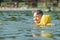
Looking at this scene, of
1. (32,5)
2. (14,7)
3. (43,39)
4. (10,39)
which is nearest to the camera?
(43,39)

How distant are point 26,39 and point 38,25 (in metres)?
3.30

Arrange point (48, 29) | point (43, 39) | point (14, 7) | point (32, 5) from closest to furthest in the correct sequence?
point (43, 39), point (48, 29), point (14, 7), point (32, 5)

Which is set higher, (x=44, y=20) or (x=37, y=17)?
(x=37, y=17)

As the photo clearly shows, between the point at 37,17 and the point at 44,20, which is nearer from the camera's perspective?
the point at 37,17

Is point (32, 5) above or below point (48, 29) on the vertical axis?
below

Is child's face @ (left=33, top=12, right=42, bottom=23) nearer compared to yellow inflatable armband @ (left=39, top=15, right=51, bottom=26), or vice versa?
child's face @ (left=33, top=12, right=42, bottom=23)

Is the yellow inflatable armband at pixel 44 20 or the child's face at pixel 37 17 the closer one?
the child's face at pixel 37 17

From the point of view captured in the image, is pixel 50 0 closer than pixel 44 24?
No

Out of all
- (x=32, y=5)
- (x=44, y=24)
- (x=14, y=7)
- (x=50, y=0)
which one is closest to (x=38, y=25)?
(x=44, y=24)

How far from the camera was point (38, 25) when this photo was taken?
1384 cm

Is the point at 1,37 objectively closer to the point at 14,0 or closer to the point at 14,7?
the point at 14,7

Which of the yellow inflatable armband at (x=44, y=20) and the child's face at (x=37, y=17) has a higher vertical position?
the child's face at (x=37, y=17)

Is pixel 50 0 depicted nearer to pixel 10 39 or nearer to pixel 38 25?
pixel 38 25

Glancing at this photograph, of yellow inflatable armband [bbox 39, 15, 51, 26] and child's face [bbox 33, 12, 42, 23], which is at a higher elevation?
child's face [bbox 33, 12, 42, 23]
